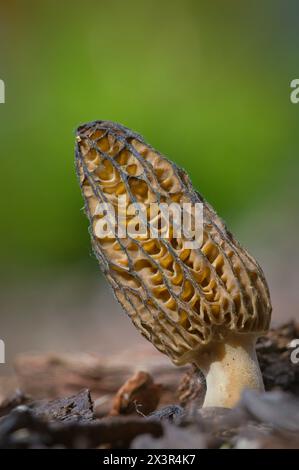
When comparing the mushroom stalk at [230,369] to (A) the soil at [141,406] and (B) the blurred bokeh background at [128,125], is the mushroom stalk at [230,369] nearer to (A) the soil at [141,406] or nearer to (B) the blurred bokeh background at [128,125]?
(A) the soil at [141,406]

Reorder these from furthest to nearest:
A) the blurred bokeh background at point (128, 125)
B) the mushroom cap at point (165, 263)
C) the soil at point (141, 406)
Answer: the blurred bokeh background at point (128, 125) → the mushroom cap at point (165, 263) → the soil at point (141, 406)

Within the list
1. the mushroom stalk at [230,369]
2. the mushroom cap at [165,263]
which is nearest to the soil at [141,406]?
the mushroom stalk at [230,369]

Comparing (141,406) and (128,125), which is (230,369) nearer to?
(141,406)

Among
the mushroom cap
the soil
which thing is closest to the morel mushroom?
the mushroom cap

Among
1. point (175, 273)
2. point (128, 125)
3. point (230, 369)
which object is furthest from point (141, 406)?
point (128, 125)

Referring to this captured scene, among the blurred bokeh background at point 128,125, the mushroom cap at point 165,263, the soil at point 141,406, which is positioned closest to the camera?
the soil at point 141,406

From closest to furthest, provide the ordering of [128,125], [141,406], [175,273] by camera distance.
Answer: [175,273], [141,406], [128,125]

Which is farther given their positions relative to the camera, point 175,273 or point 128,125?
point 128,125

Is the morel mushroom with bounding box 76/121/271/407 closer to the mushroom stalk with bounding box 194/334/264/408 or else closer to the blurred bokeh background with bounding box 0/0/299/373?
the mushroom stalk with bounding box 194/334/264/408
